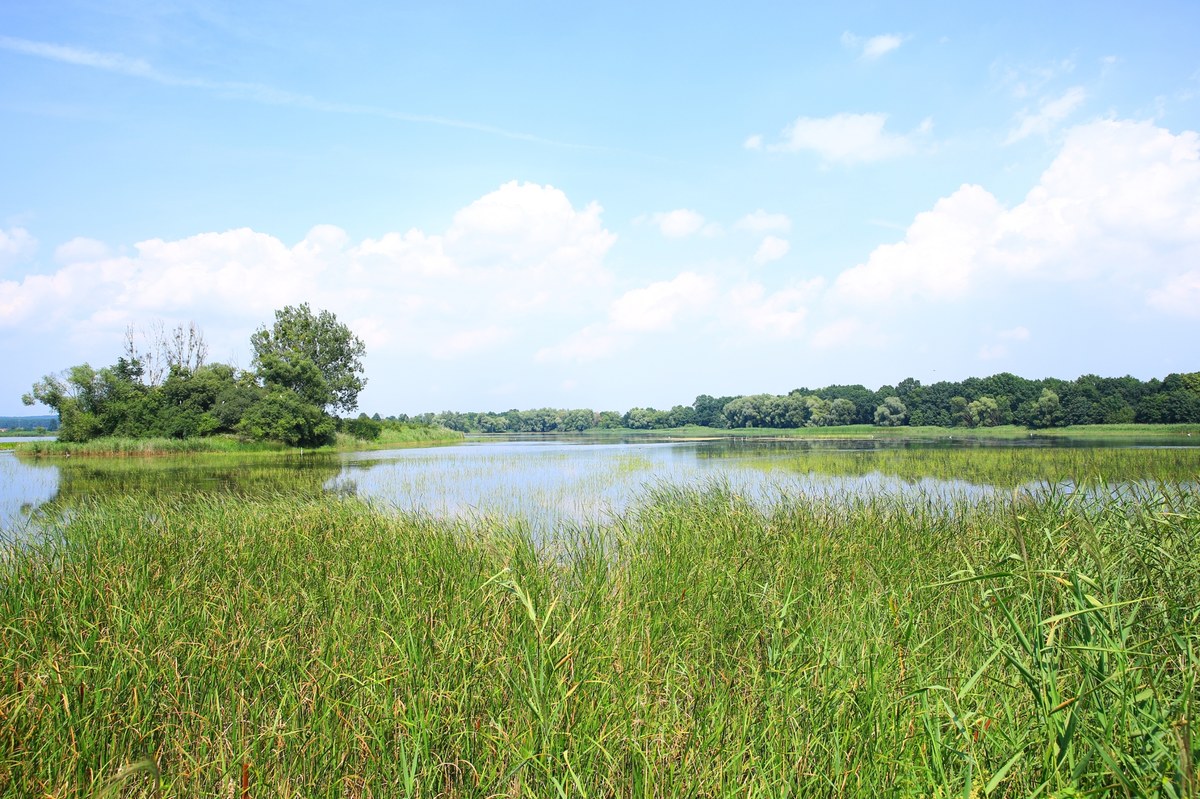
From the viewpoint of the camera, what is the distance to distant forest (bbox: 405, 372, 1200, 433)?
70875 millimetres

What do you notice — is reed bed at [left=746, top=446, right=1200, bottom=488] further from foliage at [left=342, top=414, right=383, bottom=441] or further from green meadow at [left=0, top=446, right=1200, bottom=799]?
foliage at [left=342, top=414, right=383, bottom=441]

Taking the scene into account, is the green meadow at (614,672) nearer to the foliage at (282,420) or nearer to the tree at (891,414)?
the foliage at (282,420)

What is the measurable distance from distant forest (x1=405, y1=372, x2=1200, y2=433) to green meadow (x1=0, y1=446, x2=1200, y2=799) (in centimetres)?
8150

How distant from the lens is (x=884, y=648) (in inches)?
171

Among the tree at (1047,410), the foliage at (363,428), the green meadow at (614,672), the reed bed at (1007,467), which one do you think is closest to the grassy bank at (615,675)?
the green meadow at (614,672)

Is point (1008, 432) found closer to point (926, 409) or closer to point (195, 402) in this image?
point (926, 409)

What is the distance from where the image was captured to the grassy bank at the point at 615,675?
2586 millimetres

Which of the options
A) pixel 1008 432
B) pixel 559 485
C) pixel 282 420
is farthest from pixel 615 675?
pixel 1008 432

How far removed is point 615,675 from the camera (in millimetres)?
4023

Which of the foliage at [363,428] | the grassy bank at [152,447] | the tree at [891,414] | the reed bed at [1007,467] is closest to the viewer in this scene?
the reed bed at [1007,467]

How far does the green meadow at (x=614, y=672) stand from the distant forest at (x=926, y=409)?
3209 inches

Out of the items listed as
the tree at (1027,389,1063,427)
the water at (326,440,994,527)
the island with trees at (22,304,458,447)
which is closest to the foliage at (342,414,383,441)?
the island with trees at (22,304,458,447)

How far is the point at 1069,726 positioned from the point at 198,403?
167ft

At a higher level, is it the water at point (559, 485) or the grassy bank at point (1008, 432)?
the water at point (559, 485)
